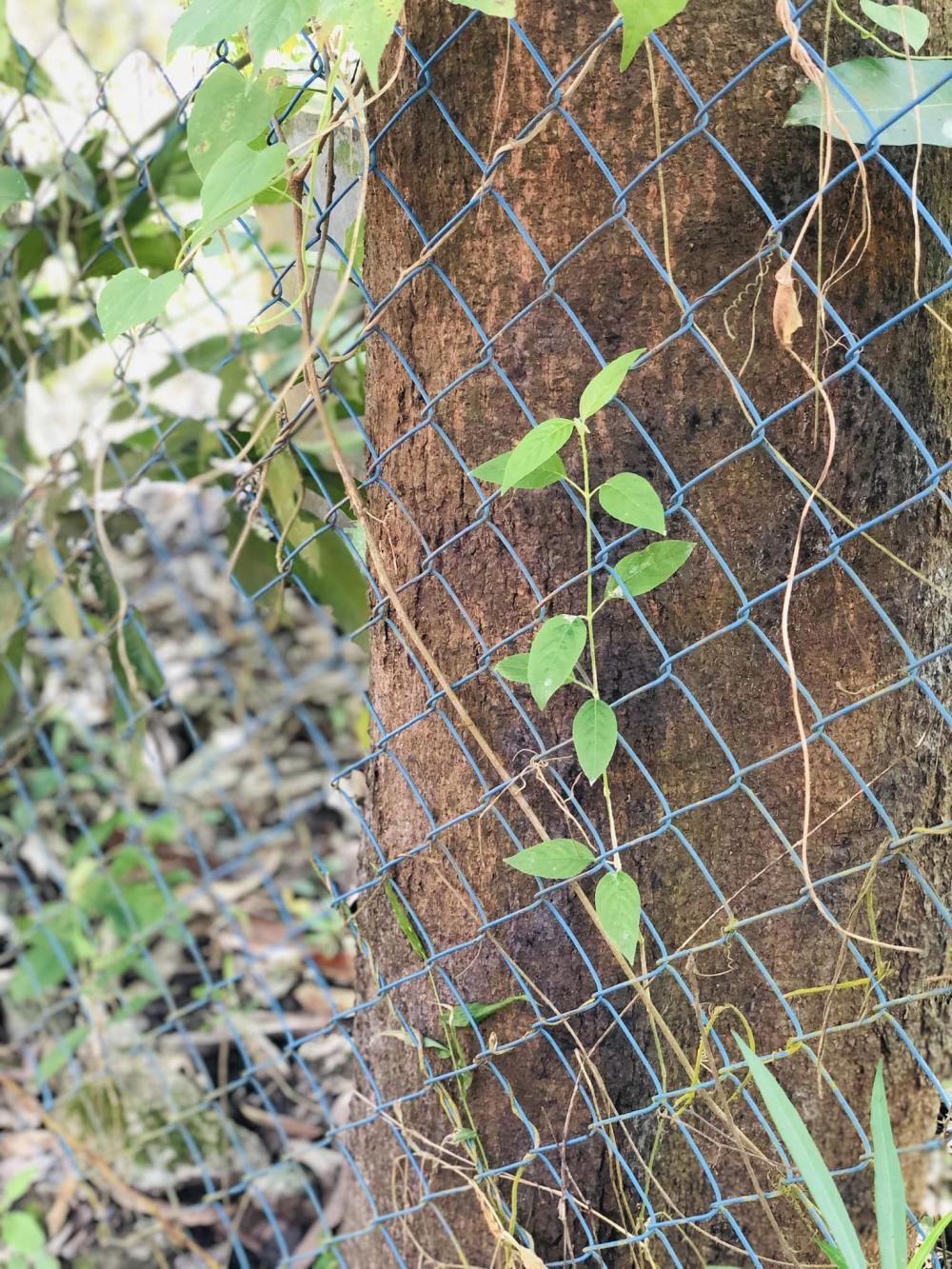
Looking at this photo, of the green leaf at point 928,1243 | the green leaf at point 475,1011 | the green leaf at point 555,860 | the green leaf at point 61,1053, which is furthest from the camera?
the green leaf at point 61,1053

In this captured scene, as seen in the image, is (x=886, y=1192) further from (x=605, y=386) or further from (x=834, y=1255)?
(x=605, y=386)

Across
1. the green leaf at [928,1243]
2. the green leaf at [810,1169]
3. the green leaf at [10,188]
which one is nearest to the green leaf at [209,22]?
the green leaf at [10,188]

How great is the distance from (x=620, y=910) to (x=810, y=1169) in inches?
10.2

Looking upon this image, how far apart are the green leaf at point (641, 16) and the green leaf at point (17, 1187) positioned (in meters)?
1.99

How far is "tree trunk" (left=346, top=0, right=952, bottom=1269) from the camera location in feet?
3.35

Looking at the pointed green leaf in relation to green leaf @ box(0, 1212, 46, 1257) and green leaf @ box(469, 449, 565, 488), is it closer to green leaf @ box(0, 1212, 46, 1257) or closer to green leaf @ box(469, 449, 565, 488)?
green leaf @ box(469, 449, 565, 488)

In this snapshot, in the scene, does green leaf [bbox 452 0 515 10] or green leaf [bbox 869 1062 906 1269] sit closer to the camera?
green leaf [bbox 452 0 515 10]

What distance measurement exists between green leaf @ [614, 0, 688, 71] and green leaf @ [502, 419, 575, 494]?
0.28m

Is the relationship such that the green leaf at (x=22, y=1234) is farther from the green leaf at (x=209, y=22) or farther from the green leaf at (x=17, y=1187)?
the green leaf at (x=209, y=22)

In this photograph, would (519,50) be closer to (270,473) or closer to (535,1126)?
(270,473)

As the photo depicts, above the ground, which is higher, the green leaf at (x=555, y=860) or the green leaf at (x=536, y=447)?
the green leaf at (x=536, y=447)

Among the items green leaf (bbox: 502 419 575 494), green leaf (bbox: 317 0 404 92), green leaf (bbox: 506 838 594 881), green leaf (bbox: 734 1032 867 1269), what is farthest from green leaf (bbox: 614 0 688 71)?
green leaf (bbox: 734 1032 867 1269)

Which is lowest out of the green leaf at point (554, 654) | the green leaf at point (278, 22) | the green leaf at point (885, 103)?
the green leaf at point (554, 654)

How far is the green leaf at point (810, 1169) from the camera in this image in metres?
0.96
